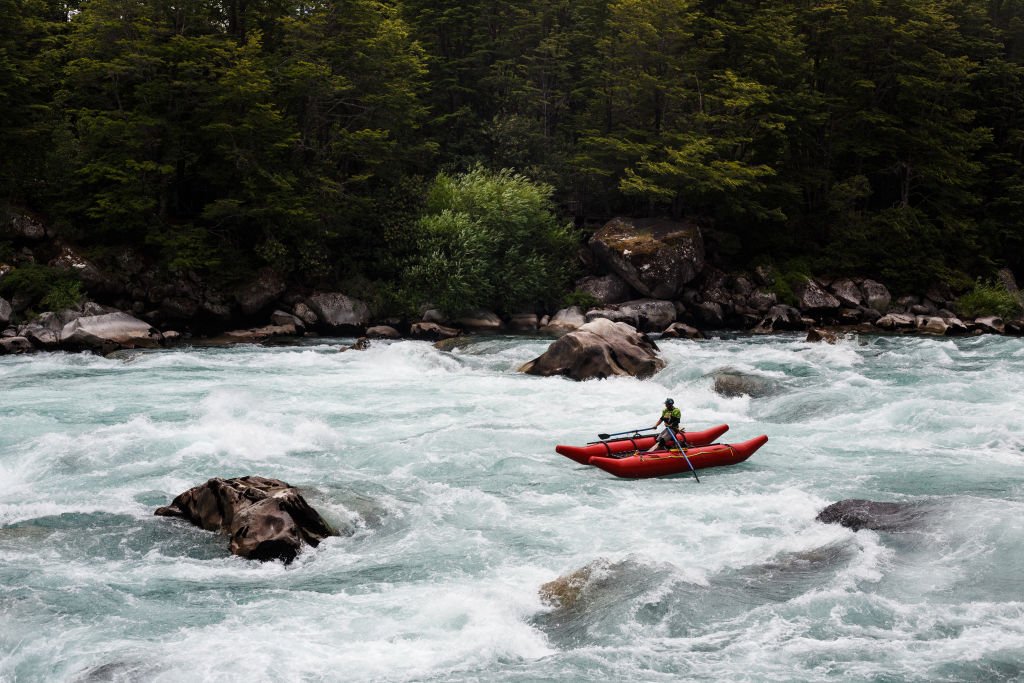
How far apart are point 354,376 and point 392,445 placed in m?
6.94

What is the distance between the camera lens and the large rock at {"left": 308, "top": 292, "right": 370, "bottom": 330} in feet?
97.8

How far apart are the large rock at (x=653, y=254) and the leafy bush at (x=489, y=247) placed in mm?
1542

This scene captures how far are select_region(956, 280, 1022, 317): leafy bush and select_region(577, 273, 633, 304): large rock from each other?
1205 centimetres

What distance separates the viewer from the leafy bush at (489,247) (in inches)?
1163

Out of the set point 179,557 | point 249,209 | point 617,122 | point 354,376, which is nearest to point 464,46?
point 617,122

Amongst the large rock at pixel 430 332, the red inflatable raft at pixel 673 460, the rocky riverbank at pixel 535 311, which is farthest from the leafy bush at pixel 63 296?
the red inflatable raft at pixel 673 460

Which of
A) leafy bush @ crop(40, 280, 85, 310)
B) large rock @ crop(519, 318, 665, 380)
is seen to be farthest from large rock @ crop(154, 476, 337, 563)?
leafy bush @ crop(40, 280, 85, 310)

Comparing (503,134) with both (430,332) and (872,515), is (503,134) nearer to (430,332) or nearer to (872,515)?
(430,332)

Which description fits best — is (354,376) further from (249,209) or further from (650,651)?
(650,651)

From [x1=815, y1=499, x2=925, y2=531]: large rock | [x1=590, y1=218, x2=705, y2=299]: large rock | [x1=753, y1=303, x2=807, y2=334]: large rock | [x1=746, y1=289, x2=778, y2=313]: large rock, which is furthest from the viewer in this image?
[x1=746, y1=289, x2=778, y2=313]: large rock

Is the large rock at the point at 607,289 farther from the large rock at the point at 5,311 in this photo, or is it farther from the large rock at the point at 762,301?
the large rock at the point at 5,311

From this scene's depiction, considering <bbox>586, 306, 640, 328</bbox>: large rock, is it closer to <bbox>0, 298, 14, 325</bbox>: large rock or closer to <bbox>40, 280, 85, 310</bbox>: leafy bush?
<bbox>40, 280, 85, 310</bbox>: leafy bush

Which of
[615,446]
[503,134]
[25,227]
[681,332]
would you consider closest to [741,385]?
[615,446]

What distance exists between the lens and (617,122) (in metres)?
35.9
